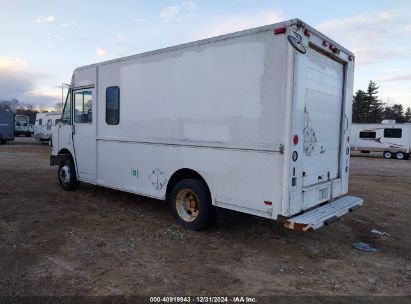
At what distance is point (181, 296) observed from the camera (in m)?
3.89

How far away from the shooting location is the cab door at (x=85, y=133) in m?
8.11

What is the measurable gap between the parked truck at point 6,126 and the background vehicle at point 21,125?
9805 mm

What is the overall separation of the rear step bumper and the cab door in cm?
510

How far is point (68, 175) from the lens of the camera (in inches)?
353

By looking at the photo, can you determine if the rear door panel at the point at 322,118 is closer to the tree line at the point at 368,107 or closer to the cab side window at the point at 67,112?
the cab side window at the point at 67,112

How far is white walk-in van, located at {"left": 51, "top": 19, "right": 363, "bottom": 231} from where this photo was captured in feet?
15.8

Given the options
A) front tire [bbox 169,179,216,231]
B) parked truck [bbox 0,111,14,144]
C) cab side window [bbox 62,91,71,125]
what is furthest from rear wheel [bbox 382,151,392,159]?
parked truck [bbox 0,111,14,144]

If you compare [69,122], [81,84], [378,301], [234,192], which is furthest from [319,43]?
[69,122]

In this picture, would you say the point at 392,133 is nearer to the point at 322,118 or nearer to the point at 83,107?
the point at 322,118

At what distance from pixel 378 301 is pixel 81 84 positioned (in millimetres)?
7304

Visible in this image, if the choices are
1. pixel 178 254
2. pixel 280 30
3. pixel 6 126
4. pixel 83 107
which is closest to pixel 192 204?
pixel 178 254

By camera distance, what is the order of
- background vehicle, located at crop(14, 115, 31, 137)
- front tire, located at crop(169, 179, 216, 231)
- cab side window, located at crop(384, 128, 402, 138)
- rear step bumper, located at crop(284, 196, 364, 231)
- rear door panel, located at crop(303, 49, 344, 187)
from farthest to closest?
background vehicle, located at crop(14, 115, 31, 137), cab side window, located at crop(384, 128, 402, 138), front tire, located at crop(169, 179, 216, 231), rear door panel, located at crop(303, 49, 344, 187), rear step bumper, located at crop(284, 196, 364, 231)

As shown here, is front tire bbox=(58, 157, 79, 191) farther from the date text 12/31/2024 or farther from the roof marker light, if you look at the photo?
the roof marker light

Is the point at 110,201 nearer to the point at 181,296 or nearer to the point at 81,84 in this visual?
the point at 81,84
